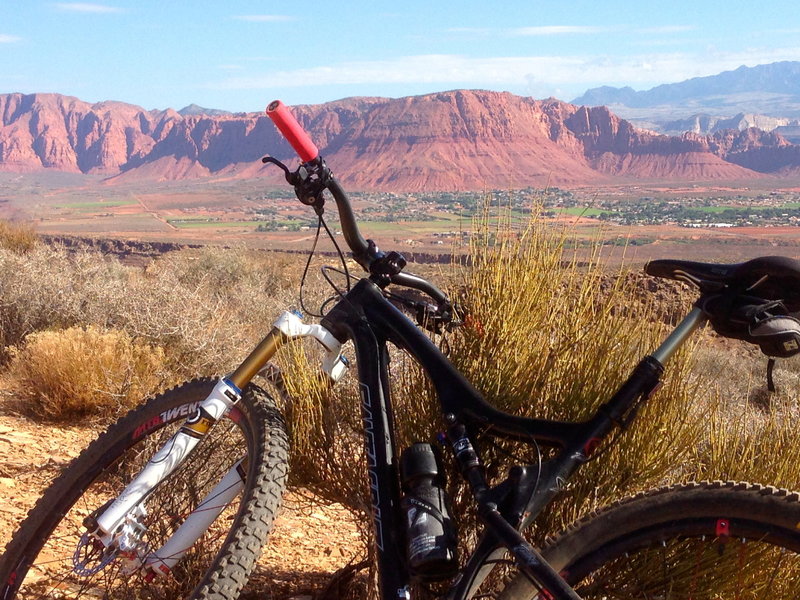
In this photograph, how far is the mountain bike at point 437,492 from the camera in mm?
1600

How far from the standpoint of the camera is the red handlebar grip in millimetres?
1987

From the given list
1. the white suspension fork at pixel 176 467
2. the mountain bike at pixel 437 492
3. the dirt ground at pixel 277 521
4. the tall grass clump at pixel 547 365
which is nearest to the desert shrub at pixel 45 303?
the dirt ground at pixel 277 521

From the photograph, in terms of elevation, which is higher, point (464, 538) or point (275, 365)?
point (275, 365)

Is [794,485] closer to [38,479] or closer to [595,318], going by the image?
[595,318]

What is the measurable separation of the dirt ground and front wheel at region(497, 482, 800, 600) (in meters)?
1.15

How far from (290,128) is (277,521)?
91.9 inches

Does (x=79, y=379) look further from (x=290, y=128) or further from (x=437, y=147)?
(x=437, y=147)

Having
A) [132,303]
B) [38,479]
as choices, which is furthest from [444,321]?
[132,303]

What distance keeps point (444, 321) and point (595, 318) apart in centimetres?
47

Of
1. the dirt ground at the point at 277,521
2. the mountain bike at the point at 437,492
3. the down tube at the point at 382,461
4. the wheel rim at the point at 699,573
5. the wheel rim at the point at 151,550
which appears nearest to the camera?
the mountain bike at the point at 437,492

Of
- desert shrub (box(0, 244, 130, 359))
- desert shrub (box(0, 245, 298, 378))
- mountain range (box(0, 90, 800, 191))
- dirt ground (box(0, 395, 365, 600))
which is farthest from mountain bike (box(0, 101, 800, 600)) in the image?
mountain range (box(0, 90, 800, 191))

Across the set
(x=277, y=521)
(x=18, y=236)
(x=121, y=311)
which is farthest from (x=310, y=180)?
(x=18, y=236)

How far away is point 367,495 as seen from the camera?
2.42 meters

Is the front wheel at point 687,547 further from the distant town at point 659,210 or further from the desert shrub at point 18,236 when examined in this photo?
the distant town at point 659,210
